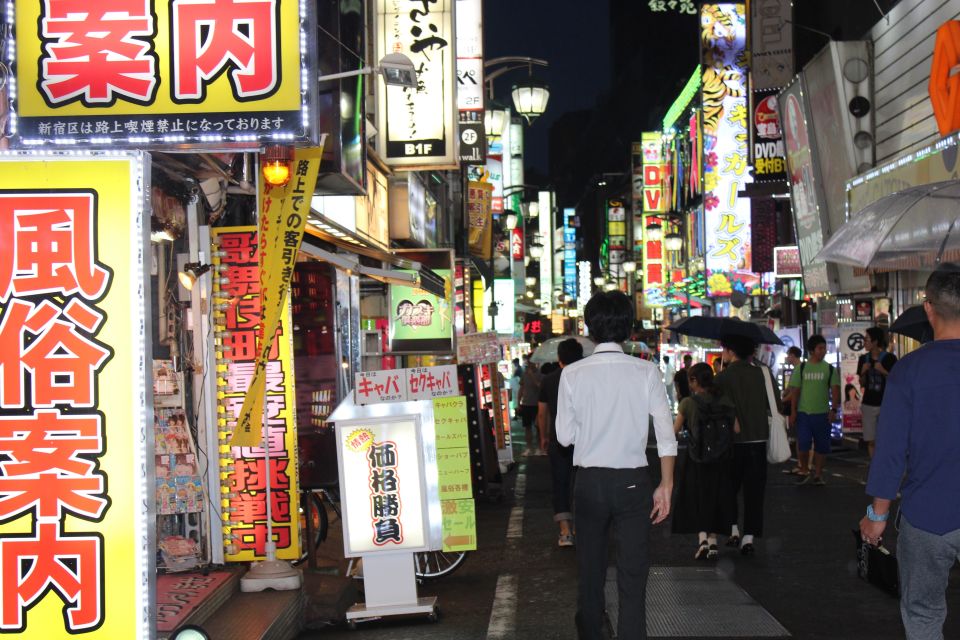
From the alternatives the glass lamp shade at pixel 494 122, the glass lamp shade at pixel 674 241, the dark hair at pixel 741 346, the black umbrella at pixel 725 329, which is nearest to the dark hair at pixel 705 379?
the dark hair at pixel 741 346

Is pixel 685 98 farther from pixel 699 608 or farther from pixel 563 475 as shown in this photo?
pixel 699 608

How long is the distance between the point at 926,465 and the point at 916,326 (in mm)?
4426

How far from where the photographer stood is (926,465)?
16.8 ft

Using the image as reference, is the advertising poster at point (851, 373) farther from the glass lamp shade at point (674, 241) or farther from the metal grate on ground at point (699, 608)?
the glass lamp shade at point (674, 241)

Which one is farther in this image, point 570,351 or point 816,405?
point 816,405

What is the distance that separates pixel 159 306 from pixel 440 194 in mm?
23734

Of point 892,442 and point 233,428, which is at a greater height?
point 892,442

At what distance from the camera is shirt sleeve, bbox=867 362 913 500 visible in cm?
509

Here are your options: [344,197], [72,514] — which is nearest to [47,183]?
[72,514]

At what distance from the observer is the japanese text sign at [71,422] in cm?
525

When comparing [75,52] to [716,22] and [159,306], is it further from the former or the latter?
[716,22]

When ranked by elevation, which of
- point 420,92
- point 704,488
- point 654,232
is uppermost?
point 654,232

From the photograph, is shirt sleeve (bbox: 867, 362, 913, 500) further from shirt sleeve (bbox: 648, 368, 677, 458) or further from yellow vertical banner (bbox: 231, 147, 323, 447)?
yellow vertical banner (bbox: 231, 147, 323, 447)

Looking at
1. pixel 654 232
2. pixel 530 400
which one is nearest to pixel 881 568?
pixel 530 400
